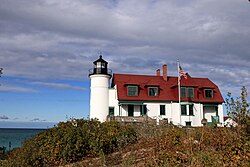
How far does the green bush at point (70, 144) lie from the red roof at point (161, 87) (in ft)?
68.1

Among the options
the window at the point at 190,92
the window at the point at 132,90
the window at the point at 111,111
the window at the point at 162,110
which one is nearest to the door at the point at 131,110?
the window at the point at 132,90

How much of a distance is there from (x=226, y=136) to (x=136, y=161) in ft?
9.87

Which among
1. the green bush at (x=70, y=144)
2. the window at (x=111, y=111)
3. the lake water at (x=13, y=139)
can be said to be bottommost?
the lake water at (x=13, y=139)

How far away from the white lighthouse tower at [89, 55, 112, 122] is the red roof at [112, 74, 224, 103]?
1.61 m

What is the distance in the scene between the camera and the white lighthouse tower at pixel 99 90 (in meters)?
31.6

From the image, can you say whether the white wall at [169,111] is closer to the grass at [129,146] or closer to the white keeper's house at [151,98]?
the white keeper's house at [151,98]

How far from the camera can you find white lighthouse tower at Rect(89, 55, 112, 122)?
3164 centimetres

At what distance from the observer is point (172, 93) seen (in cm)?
3447

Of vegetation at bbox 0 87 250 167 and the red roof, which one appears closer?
vegetation at bbox 0 87 250 167

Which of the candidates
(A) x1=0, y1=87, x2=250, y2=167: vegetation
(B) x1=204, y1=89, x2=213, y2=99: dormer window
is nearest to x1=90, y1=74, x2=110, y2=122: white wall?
(B) x1=204, y1=89, x2=213, y2=99: dormer window

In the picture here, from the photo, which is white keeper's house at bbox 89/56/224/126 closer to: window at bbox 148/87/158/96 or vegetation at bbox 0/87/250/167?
window at bbox 148/87/158/96

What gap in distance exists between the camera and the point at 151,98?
33000mm

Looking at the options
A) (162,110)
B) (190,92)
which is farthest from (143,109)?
(190,92)

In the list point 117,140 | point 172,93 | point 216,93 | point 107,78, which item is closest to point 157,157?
point 117,140
